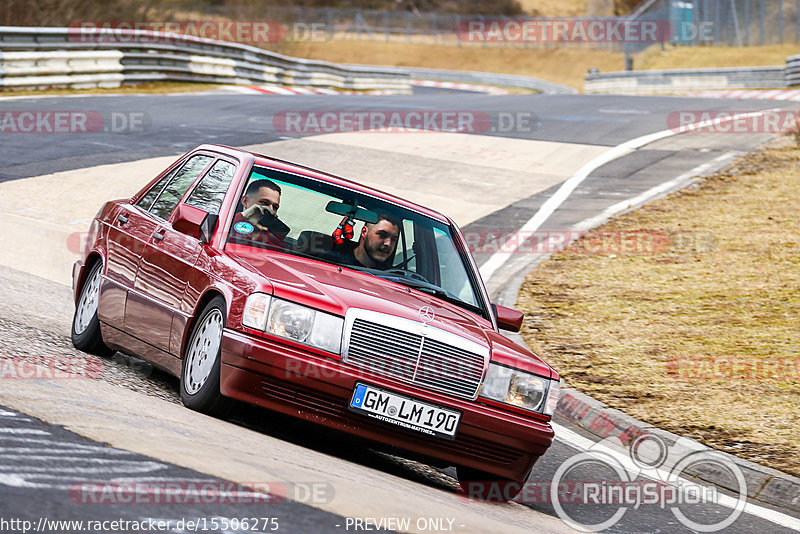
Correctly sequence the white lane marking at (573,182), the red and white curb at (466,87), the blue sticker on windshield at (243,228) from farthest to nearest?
the red and white curb at (466,87) < the white lane marking at (573,182) < the blue sticker on windshield at (243,228)

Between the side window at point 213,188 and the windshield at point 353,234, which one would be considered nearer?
the windshield at point 353,234

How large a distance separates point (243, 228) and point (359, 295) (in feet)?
3.42

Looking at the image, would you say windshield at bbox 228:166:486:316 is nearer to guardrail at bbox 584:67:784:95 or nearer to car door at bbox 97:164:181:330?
car door at bbox 97:164:181:330

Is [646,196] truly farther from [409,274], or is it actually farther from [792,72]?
[792,72]

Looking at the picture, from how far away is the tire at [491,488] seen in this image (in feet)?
19.8

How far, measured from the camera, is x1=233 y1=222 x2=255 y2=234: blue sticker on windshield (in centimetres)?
649

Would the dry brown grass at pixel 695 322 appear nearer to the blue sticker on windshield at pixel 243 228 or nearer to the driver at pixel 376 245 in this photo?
the driver at pixel 376 245

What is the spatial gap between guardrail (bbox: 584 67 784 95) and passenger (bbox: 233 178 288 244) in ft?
108

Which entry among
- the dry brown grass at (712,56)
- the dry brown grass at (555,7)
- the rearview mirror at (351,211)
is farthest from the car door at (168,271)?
the dry brown grass at (555,7)

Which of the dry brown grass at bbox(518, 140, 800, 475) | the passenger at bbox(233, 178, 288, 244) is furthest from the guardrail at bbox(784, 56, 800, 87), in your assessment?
the passenger at bbox(233, 178, 288, 244)

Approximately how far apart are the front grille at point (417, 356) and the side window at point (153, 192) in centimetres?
250

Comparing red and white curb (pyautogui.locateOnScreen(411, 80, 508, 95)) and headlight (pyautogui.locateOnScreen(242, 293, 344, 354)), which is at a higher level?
headlight (pyautogui.locateOnScreen(242, 293, 344, 354))

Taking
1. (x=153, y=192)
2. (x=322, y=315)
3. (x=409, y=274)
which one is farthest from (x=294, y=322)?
(x=153, y=192)

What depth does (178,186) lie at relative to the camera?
7371 millimetres
